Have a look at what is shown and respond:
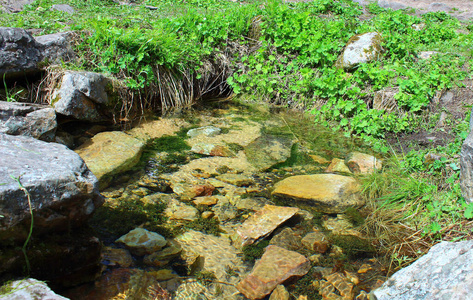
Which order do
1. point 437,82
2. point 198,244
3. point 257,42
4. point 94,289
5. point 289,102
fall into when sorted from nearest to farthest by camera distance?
1. point 94,289
2. point 198,244
3. point 437,82
4. point 289,102
5. point 257,42

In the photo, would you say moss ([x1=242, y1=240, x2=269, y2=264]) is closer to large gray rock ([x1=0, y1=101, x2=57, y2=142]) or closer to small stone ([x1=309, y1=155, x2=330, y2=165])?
small stone ([x1=309, y1=155, x2=330, y2=165])

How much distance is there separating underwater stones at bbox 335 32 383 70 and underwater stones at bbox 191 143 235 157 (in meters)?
2.81

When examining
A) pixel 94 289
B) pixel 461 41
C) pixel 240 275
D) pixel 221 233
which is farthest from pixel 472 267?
pixel 461 41

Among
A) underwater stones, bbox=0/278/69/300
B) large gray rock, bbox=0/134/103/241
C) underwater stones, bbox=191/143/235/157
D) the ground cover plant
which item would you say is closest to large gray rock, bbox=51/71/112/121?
the ground cover plant

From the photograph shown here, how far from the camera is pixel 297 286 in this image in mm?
2641

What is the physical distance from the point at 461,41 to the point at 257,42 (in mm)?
3842

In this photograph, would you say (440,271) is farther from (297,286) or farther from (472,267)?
(297,286)

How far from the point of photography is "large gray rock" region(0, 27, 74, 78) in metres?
4.07

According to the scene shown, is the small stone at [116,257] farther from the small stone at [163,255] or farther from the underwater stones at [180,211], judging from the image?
the underwater stones at [180,211]

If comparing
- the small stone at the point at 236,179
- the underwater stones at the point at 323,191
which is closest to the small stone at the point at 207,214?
the small stone at the point at 236,179

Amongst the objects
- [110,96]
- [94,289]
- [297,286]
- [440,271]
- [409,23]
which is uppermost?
[409,23]

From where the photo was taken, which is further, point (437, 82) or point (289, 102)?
point (289, 102)

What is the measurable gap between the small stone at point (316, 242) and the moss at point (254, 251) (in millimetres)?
357

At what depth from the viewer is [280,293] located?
2.54 metres
